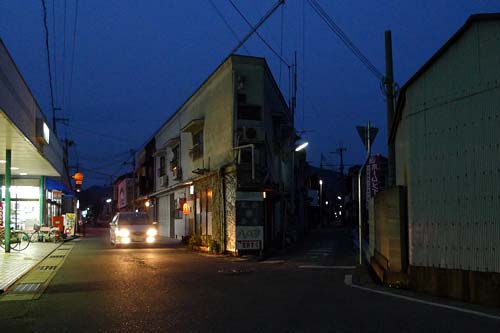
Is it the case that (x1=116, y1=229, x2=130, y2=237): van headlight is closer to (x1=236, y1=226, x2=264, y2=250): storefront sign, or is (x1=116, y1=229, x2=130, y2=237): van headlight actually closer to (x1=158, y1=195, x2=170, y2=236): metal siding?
(x1=236, y1=226, x2=264, y2=250): storefront sign

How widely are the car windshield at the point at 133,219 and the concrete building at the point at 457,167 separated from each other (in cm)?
1834

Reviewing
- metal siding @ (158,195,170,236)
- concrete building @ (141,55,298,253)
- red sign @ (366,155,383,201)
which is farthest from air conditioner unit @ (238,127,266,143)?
metal siding @ (158,195,170,236)

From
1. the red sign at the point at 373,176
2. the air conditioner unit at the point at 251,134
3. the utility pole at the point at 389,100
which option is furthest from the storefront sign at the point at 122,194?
the utility pole at the point at 389,100

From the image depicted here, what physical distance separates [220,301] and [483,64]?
643cm

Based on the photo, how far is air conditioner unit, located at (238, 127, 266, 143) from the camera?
23.2 m

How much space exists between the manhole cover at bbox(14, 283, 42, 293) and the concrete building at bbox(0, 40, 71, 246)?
4.28 m

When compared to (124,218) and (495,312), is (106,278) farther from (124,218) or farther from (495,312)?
(124,218)

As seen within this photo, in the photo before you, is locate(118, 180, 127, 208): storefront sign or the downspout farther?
locate(118, 180, 127, 208): storefront sign

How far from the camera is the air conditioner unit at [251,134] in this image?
23234 millimetres

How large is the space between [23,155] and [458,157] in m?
18.6

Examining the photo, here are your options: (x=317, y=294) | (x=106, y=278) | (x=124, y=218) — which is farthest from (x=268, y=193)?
(x=317, y=294)

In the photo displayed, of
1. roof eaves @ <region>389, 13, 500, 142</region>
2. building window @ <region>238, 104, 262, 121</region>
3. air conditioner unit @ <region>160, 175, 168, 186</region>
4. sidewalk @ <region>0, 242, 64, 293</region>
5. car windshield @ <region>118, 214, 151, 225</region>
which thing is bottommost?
sidewalk @ <region>0, 242, 64, 293</region>

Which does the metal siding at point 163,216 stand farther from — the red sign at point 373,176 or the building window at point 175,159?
the red sign at point 373,176

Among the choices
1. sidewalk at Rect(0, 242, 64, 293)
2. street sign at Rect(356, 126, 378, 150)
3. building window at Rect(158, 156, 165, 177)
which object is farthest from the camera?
building window at Rect(158, 156, 165, 177)
